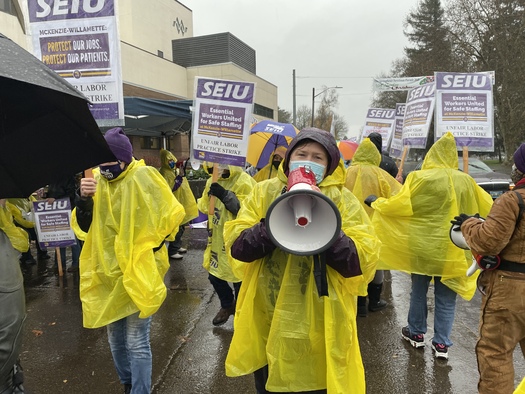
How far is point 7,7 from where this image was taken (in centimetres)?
1293

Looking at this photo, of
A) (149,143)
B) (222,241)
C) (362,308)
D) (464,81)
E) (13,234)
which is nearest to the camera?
(222,241)

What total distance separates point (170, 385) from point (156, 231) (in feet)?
4.29

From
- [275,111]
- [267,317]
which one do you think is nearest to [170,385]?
[267,317]

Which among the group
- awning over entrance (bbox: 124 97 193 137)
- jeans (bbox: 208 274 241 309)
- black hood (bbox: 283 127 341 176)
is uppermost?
awning over entrance (bbox: 124 97 193 137)

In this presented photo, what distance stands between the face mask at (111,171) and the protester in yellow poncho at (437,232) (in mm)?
2279

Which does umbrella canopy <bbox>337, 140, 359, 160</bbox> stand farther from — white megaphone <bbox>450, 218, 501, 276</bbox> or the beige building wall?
the beige building wall

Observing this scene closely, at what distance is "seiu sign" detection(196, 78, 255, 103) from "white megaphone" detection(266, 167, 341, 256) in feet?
7.31

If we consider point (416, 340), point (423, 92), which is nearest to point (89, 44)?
point (416, 340)

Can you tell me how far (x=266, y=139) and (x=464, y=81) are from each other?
8.54 ft

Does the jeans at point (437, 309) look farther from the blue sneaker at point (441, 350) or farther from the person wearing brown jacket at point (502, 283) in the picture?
the person wearing brown jacket at point (502, 283)

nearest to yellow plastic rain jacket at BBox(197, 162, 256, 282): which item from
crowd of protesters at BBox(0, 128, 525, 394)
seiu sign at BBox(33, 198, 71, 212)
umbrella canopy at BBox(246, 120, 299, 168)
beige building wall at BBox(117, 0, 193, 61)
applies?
crowd of protesters at BBox(0, 128, 525, 394)

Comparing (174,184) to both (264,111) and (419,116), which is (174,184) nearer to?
(419,116)

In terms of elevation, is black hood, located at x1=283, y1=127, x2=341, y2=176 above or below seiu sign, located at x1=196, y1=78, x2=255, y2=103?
below

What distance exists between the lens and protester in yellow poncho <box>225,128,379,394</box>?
1.80m
